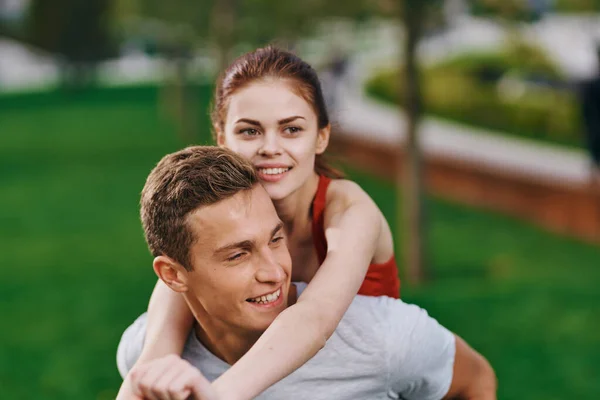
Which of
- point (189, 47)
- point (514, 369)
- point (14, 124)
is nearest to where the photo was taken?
point (514, 369)

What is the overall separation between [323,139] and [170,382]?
1.13 m

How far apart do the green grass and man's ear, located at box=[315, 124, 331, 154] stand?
Result: 4307mm

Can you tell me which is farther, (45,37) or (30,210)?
(45,37)

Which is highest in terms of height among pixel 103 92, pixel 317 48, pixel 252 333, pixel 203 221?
pixel 203 221

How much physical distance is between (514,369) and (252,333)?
5.26 metres

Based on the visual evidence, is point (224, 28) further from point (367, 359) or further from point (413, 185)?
point (367, 359)

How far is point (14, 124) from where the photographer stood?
27359 mm

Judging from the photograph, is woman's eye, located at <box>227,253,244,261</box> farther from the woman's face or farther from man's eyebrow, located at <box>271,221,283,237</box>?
the woman's face

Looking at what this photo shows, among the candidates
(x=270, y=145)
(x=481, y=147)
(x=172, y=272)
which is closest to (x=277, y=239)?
(x=172, y=272)

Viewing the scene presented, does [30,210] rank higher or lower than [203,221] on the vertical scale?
lower

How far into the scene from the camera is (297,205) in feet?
9.81

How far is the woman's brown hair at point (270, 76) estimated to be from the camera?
2.74m

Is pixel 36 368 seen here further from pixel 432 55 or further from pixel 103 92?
pixel 103 92

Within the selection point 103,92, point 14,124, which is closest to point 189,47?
point 14,124
